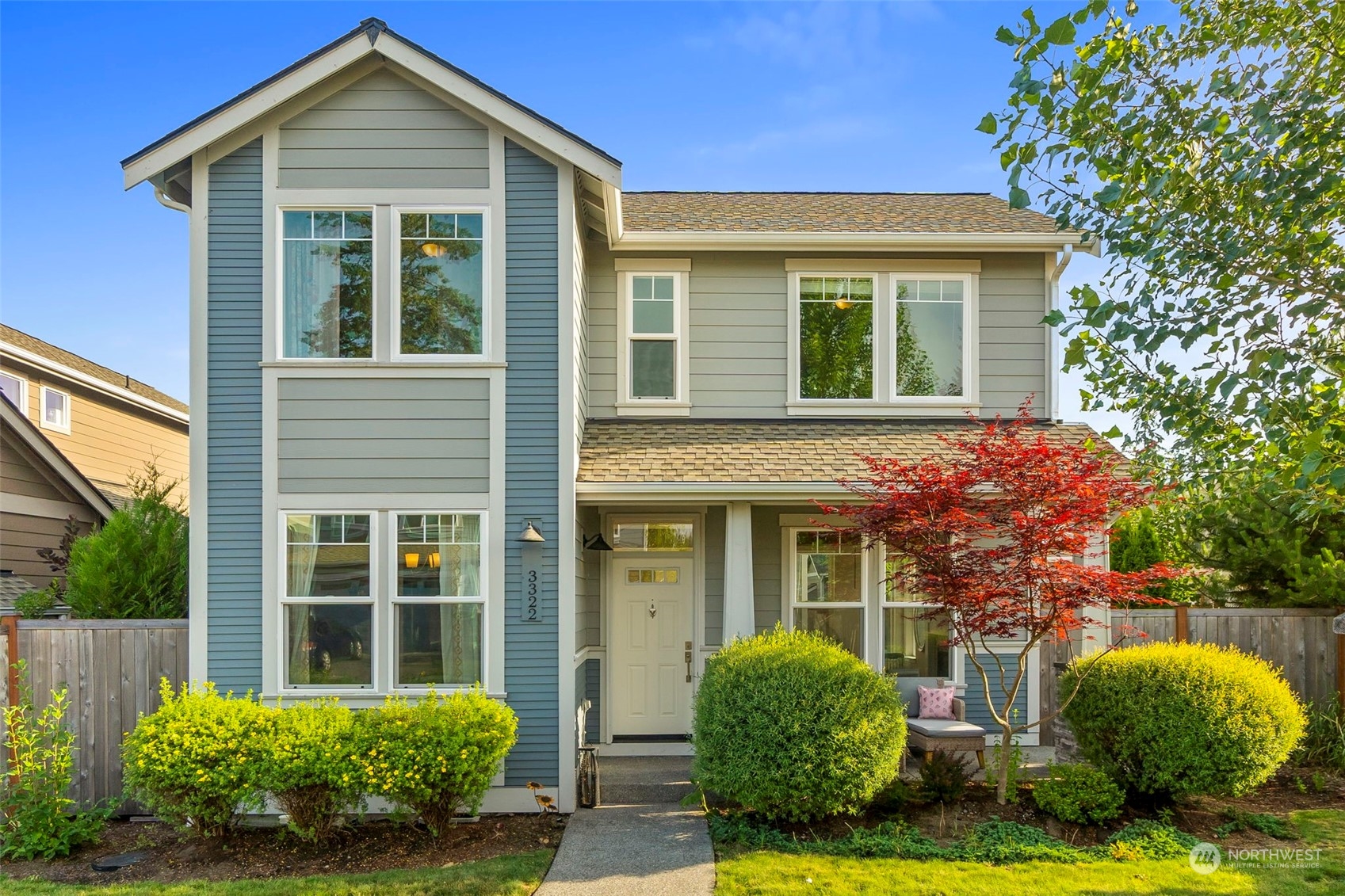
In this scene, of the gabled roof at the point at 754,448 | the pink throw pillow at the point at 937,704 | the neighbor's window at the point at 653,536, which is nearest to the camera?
the gabled roof at the point at 754,448

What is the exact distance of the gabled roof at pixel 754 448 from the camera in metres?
8.66

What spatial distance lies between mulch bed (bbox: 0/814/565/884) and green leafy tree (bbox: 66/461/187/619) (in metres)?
2.02

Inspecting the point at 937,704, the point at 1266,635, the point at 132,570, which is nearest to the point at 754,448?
the point at 937,704

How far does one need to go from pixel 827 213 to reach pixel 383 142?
5.31 m

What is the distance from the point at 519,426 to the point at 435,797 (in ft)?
10.4

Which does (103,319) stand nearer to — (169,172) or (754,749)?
(169,172)

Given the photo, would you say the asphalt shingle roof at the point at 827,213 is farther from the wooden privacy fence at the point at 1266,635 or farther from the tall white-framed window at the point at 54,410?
the tall white-framed window at the point at 54,410

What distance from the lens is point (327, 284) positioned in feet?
26.1

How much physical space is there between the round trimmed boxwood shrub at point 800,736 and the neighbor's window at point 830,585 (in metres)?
2.47

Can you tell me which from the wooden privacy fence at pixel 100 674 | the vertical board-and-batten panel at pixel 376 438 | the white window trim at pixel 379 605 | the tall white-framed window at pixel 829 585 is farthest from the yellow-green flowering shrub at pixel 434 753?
the tall white-framed window at pixel 829 585

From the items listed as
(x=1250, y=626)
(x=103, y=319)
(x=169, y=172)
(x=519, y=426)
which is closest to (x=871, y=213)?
(x=519, y=426)

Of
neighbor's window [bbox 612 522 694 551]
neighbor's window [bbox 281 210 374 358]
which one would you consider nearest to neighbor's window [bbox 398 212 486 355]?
neighbor's window [bbox 281 210 374 358]

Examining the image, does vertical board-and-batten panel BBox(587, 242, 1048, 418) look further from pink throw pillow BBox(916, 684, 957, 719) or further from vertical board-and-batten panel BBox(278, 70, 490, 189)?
pink throw pillow BBox(916, 684, 957, 719)

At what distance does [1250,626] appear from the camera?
9359 mm
